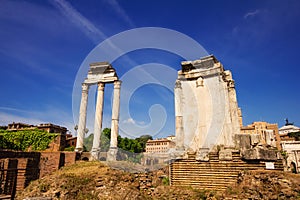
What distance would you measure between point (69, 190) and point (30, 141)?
49.3ft

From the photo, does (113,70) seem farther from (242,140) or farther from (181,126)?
(242,140)

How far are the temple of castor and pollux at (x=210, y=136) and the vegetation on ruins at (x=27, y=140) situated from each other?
15.5 meters

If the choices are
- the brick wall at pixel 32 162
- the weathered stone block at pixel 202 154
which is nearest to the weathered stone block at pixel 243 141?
the weathered stone block at pixel 202 154

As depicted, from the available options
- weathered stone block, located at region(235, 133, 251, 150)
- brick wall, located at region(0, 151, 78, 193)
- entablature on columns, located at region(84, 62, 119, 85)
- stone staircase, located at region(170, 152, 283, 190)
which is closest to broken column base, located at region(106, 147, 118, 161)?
brick wall, located at region(0, 151, 78, 193)

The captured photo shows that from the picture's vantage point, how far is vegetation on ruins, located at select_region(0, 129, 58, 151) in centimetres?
2030

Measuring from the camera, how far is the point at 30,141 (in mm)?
20859

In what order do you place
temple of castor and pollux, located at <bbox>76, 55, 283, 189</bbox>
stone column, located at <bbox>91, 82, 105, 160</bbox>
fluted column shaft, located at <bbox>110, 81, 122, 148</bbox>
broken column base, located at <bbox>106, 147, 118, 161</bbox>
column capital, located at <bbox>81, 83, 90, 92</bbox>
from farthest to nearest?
column capital, located at <bbox>81, 83, 90, 92</bbox>
fluted column shaft, located at <bbox>110, 81, 122, 148</bbox>
stone column, located at <bbox>91, 82, 105, 160</bbox>
broken column base, located at <bbox>106, 147, 118, 161</bbox>
temple of castor and pollux, located at <bbox>76, 55, 283, 189</bbox>

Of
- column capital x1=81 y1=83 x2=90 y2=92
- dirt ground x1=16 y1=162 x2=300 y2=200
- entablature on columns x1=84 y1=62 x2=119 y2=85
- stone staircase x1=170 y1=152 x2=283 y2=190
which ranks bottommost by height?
dirt ground x1=16 y1=162 x2=300 y2=200

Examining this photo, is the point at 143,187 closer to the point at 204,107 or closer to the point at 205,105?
the point at 204,107

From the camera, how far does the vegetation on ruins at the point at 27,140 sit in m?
20.3

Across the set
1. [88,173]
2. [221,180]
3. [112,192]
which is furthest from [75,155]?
[221,180]

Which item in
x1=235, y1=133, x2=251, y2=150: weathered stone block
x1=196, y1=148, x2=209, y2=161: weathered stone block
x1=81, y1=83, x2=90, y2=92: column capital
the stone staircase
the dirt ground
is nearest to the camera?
the dirt ground

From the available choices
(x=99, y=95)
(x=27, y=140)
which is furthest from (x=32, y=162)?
(x=27, y=140)

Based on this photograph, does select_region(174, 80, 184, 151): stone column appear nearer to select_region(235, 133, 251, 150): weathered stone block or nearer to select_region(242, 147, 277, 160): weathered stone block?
select_region(235, 133, 251, 150): weathered stone block
